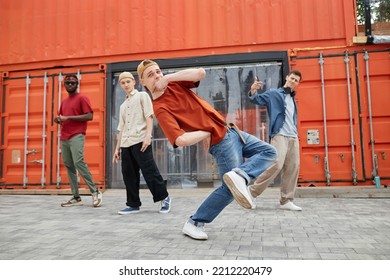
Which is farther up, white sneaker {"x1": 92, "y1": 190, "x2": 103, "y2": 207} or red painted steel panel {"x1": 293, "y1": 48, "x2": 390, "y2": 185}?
red painted steel panel {"x1": 293, "y1": 48, "x2": 390, "y2": 185}

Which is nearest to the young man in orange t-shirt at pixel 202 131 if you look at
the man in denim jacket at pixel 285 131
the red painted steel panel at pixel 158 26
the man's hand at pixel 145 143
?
the man's hand at pixel 145 143

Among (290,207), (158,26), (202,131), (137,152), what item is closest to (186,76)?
(202,131)

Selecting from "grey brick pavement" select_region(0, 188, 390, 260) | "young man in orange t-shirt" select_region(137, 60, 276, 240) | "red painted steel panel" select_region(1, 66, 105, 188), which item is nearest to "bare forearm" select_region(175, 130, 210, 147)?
"young man in orange t-shirt" select_region(137, 60, 276, 240)

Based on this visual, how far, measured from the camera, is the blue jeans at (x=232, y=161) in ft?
8.02

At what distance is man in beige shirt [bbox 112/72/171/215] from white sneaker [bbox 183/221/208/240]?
1.37m

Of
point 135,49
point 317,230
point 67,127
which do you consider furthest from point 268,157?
point 135,49

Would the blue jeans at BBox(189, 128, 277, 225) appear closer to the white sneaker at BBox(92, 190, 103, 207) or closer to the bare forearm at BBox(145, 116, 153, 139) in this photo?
the bare forearm at BBox(145, 116, 153, 139)

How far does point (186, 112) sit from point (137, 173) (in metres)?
1.85

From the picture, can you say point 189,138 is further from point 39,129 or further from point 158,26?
point 39,129

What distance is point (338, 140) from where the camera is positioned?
5.88 m

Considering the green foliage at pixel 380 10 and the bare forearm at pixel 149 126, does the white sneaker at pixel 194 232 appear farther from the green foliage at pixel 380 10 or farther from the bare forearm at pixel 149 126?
the green foliage at pixel 380 10

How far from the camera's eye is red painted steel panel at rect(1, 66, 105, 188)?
6633 millimetres

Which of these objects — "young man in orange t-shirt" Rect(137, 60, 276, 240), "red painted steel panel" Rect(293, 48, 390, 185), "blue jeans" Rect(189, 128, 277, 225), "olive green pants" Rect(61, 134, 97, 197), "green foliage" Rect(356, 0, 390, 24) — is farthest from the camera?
"green foliage" Rect(356, 0, 390, 24)

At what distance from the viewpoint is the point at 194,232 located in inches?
100
